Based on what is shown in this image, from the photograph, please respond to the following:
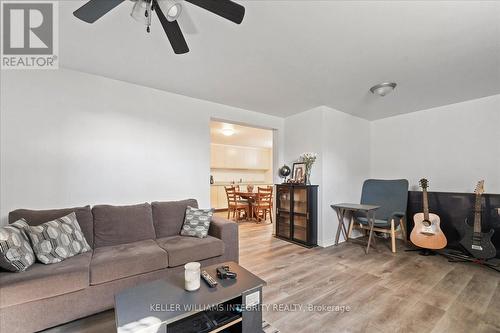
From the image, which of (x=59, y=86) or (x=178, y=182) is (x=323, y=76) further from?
(x=59, y=86)

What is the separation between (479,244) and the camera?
2711 millimetres

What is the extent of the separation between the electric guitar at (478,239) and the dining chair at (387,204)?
73cm

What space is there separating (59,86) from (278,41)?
2396 millimetres

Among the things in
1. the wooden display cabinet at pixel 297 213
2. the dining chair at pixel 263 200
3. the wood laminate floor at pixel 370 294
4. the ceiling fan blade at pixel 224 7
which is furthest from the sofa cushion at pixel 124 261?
the dining chair at pixel 263 200

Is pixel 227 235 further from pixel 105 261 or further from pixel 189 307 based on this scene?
pixel 189 307

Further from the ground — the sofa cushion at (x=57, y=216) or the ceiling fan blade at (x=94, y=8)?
the ceiling fan blade at (x=94, y=8)

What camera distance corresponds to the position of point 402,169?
156 inches

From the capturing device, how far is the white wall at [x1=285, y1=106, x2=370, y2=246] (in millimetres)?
3592

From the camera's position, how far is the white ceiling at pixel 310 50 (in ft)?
5.12

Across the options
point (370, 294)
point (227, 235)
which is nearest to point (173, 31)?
point (227, 235)

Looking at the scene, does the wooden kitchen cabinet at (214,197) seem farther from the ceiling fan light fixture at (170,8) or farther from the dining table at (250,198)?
the ceiling fan light fixture at (170,8)

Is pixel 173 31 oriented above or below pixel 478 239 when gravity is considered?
above

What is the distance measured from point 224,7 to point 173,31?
0.40 meters

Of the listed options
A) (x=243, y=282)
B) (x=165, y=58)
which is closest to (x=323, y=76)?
(x=165, y=58)
